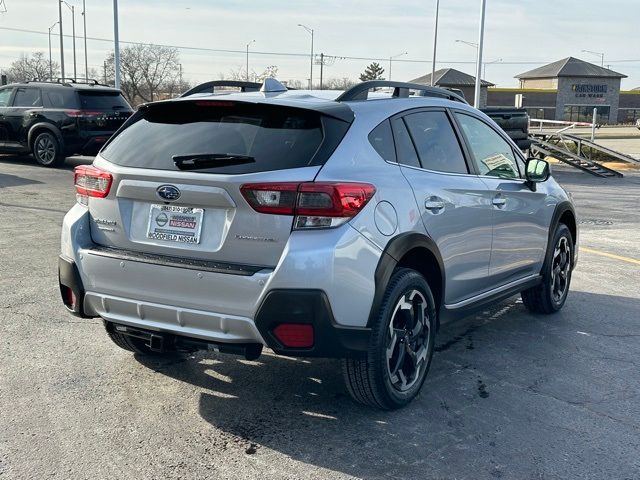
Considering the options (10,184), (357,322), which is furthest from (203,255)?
(10,184)

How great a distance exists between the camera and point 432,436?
3.84 meters

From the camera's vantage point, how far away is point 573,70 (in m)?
82.9

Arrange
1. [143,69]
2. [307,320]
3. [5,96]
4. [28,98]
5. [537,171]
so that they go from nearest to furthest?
[307,320]
[537,171]
[28,98]
[5,96]
[143,69]

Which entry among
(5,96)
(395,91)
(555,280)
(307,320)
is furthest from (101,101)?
(307,320)

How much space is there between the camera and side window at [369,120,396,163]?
4.08 m

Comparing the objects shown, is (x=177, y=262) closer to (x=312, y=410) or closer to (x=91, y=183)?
(x=91, y=183)

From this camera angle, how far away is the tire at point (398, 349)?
151 inches

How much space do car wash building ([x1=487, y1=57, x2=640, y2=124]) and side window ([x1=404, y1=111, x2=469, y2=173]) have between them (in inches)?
3004

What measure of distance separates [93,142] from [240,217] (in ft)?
46.5

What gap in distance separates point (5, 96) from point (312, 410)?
1653cm

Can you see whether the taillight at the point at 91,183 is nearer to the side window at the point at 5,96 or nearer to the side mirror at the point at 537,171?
the side mirror at the point at 537,171

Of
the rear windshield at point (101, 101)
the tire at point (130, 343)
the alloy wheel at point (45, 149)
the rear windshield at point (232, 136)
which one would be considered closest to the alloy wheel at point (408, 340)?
the rear windshield at point (232, 136)

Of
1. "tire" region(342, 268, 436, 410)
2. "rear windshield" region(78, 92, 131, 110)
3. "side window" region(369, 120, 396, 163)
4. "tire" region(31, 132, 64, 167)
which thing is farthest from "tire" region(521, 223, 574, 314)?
"tire" region(31, 132, 64, 167)

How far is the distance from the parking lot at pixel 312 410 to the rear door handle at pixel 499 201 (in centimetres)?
105
